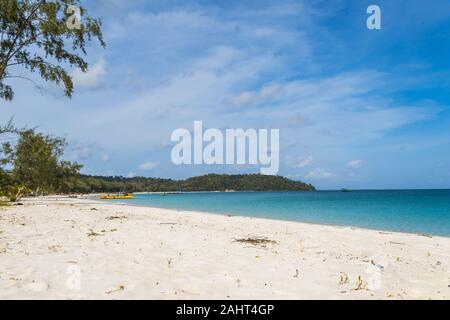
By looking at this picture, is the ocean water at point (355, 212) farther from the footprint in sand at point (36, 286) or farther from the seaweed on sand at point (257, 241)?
the footprint in sand at point (36, 286)

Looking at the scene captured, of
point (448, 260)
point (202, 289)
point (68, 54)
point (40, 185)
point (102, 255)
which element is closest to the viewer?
point (202, 289)

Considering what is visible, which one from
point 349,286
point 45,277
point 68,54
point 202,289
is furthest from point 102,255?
point 68,54

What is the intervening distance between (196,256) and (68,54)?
1922 cm

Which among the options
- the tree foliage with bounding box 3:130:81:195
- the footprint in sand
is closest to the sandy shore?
the footprint in sand

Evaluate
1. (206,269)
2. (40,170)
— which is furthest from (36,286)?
(40,170)

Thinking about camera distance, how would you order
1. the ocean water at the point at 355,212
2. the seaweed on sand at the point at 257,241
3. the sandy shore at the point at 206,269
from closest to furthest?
the sandy shore at the point at 206,269 < the seaweed on sand at the point at 257,241 < the ocean water at the point at 355,212

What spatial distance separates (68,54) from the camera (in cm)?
2323

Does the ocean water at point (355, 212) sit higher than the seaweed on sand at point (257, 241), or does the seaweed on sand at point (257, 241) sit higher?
the seaweed on sand at point (257, 241)

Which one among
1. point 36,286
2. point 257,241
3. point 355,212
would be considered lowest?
point 355,212

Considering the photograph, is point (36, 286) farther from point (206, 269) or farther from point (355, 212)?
point (355, 212)

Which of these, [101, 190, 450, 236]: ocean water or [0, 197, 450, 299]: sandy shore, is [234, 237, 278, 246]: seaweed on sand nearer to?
[0, 197, 450, 299]: sandy shore

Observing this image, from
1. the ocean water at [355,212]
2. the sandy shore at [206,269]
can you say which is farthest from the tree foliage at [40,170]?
the sandy shore at [206,269]

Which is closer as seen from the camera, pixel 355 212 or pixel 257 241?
pixel 257 241
